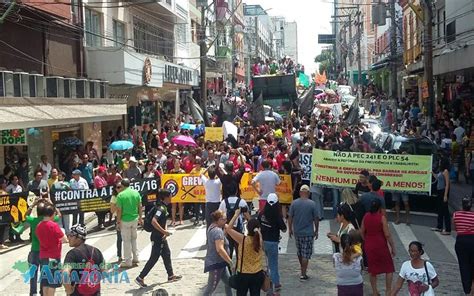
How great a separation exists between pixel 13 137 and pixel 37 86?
1.89 metres

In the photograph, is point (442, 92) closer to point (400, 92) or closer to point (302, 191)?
point (400, 92)

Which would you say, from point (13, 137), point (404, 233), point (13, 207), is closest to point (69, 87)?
point (13, 137)

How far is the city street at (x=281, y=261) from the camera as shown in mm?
10680

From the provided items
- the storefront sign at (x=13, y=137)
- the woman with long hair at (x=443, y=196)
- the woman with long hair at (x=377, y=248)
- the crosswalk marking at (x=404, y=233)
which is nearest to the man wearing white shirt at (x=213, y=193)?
the crosswalk marking at (x=404, y=233)

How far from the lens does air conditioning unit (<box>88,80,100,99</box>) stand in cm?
2483

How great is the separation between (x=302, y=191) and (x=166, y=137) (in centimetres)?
1741

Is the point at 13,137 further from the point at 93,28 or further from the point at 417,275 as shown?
the point at 417,275

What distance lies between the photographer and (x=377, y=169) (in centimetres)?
1552

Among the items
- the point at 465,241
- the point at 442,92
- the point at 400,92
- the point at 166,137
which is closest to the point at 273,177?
the point at 465,241

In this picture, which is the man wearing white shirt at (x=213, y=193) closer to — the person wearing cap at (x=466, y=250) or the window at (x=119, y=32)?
the person wearing cap at (x=466, y=250)

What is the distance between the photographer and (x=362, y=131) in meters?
24.8

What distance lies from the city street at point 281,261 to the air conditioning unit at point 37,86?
6445 mm

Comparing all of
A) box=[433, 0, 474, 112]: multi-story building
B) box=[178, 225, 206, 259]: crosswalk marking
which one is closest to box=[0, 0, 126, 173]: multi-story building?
box=[178, 225, 206, 259]: crosswalk marking

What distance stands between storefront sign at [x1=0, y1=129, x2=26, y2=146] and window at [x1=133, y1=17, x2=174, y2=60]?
13.1 meters
